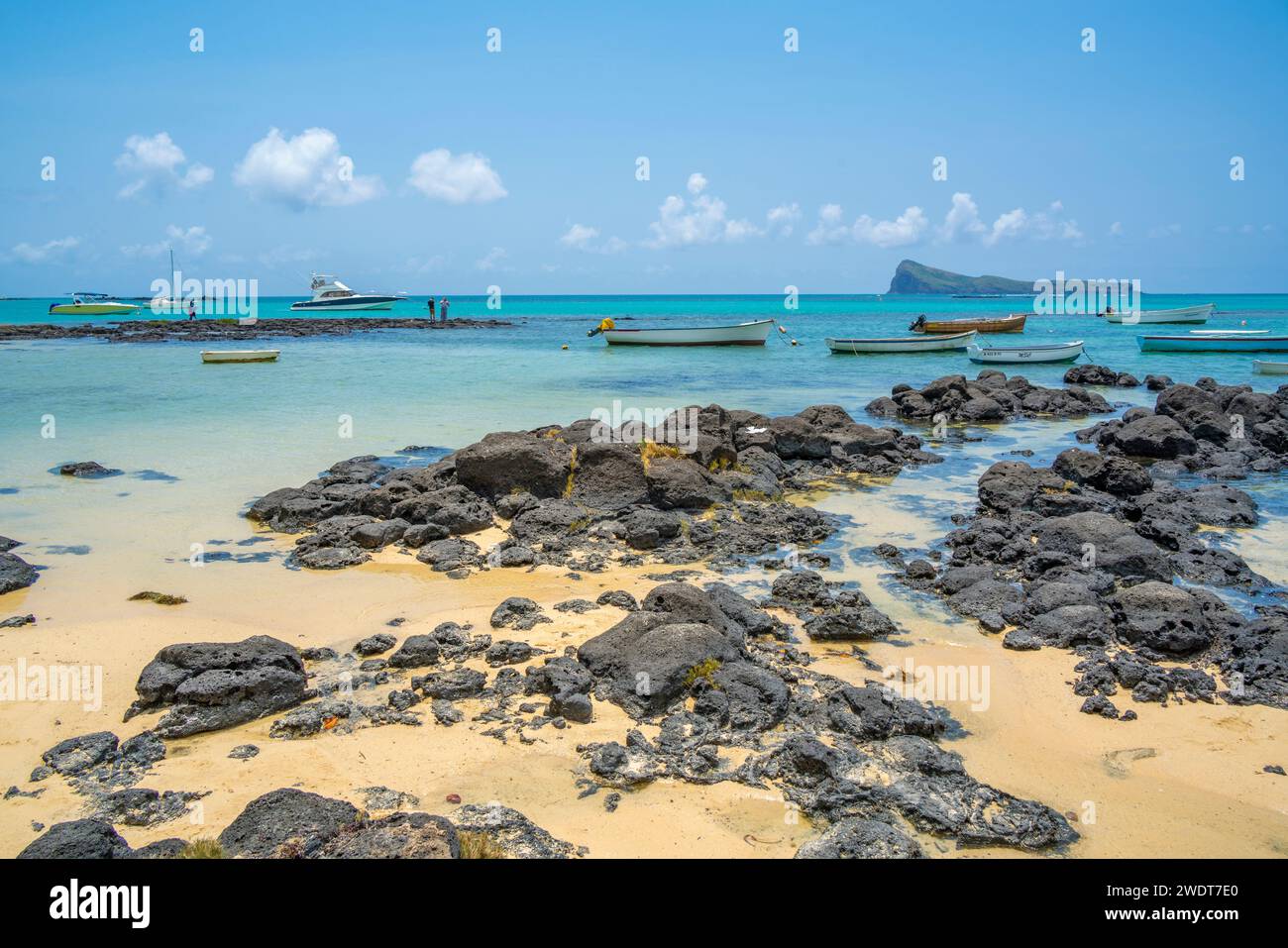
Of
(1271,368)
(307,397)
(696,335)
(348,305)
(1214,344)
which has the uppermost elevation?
(348,305)

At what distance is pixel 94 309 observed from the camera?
265 feet

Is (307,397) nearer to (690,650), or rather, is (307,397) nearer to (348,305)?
(690,650)

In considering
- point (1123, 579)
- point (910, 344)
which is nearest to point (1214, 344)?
point (910, 344)

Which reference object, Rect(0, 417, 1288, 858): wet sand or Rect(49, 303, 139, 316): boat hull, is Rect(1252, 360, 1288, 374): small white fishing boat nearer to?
Rect(0, 417, 1288, 858): wet sand

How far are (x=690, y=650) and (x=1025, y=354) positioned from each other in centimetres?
3460

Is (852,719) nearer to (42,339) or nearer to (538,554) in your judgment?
(538,554)

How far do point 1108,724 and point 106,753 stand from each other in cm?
750

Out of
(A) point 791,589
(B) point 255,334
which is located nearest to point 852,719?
(A) point 791,589

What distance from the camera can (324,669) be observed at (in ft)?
24.9

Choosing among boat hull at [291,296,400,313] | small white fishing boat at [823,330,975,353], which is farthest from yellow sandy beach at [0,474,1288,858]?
boat hull at [291,296,400,313]

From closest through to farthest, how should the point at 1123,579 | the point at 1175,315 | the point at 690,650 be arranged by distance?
1. the point at 690,650
2. the point at 1123,579
3. the point at 1175,315

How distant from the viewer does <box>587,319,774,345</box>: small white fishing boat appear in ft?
155

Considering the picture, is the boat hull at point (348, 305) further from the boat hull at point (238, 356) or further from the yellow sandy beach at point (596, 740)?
the yellow sandy beach at point (596, 740)

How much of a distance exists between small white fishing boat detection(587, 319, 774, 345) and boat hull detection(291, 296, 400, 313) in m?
45.9
